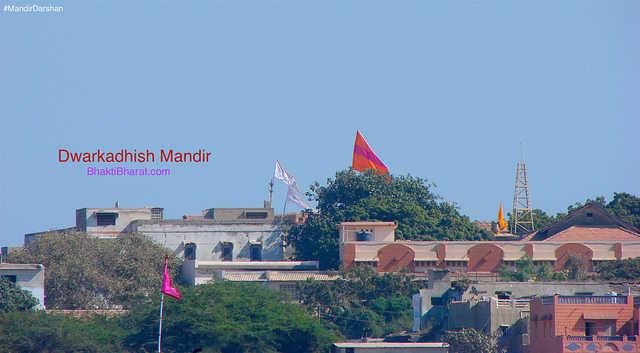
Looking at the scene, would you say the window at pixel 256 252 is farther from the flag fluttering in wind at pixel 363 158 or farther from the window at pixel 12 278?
the window at pixel 12 278

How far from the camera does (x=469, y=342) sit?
41031 millimetres

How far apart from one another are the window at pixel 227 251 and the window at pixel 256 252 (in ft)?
4.47

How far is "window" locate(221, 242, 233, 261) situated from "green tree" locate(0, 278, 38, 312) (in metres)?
20.1

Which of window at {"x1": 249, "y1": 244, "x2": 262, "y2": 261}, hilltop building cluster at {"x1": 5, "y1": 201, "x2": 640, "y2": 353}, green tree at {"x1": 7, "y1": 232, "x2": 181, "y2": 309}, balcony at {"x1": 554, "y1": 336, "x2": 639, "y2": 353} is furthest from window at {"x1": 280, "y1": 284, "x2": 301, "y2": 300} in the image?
balcony at {"x1": 554, "y1": 336, "x2": 639, "y2": 353}

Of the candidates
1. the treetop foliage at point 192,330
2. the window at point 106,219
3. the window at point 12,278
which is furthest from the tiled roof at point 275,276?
the window at point 106,219

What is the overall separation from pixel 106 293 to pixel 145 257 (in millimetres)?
3534

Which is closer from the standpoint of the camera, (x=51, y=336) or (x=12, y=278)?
(x=51, y=336)

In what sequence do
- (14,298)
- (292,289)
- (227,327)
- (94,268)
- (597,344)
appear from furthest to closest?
(292,289) → (94,268) → (14,298) → (227,327) → (597,344)

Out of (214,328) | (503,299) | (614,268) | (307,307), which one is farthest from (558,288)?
(214,328)

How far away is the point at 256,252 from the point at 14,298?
22.6 m

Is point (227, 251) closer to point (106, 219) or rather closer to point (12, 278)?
point (106, 219)

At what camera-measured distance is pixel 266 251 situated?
72312mm

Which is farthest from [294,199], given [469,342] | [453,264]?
[469,342]

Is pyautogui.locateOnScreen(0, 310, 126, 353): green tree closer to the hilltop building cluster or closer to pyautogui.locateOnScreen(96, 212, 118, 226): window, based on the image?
the hilltop building cluster
